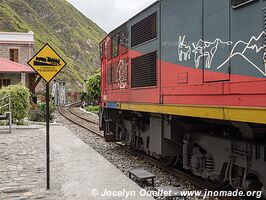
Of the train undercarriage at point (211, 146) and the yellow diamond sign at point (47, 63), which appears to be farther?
the yellow diamond sign at point (47, 63)

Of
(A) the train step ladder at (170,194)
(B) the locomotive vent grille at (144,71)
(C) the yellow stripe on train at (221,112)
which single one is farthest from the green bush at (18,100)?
(A) the train step ladder at (170,194)

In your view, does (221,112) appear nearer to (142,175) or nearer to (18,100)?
(142,175)

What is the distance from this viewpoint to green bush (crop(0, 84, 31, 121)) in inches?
786

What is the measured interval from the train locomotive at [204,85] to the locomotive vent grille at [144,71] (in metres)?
0.02

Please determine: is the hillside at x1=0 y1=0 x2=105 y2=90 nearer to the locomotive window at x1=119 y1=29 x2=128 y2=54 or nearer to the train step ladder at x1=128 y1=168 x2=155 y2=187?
the locomotive window at x1=119 y1=29 x2=128 y2=54

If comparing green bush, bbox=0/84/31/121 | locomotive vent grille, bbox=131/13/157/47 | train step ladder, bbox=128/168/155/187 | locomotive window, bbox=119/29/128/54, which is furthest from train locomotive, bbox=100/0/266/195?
green bush, bbox=0/84/31/121

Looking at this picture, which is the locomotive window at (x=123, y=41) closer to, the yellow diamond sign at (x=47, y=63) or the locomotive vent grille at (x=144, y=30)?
the locomotive vent grille at (x=144, y=30)

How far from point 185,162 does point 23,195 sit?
3001 millimetres

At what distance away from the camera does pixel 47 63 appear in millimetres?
7090

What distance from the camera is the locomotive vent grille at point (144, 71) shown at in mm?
8523

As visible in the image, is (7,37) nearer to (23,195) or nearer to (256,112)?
(23,195)

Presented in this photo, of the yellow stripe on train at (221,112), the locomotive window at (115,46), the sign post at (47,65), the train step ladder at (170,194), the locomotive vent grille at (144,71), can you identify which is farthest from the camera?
the locomotive window at (115,46)

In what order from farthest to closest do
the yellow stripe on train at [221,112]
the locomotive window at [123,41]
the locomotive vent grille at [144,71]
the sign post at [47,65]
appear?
the locomotive window at [123,41]
the locomotive vent grille at [144,71]
the sign post at [47,65]
the yellow stripe on train at [221,112]

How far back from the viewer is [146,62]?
9016 millimetres
